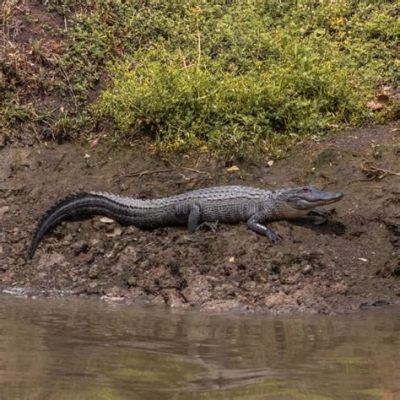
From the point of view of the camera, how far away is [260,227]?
7.88 metres

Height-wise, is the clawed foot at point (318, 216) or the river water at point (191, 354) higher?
the river water at point (191, 354)

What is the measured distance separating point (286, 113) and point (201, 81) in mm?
930

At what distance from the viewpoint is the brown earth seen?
7.14 meters

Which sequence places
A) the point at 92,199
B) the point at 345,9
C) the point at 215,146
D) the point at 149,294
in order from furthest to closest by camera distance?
the point at 345,9 < the point at 215,146 < the point at 92,199 < the point at 149,294

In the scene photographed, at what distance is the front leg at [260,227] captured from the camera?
774 centimetres

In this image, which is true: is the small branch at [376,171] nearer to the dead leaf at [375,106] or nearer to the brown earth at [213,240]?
the brown earth at [213,240]

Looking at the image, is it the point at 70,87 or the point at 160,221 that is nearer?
the point at 160,221

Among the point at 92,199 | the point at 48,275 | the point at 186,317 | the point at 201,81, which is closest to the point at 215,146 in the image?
the point at 201,81

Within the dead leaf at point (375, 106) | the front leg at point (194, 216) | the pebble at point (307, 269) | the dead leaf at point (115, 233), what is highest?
the dead leaf at point (375, 106)

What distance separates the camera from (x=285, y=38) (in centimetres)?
1024

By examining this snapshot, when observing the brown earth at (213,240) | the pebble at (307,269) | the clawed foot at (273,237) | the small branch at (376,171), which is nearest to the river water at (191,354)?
the brown earth at (213,240)

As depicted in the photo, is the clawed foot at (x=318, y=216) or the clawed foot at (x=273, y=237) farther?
the clawed foot at (x=318, y=216)

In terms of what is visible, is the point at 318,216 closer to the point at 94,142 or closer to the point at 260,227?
the point at 260,227

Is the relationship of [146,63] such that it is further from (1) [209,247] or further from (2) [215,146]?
(1) [209,247]
